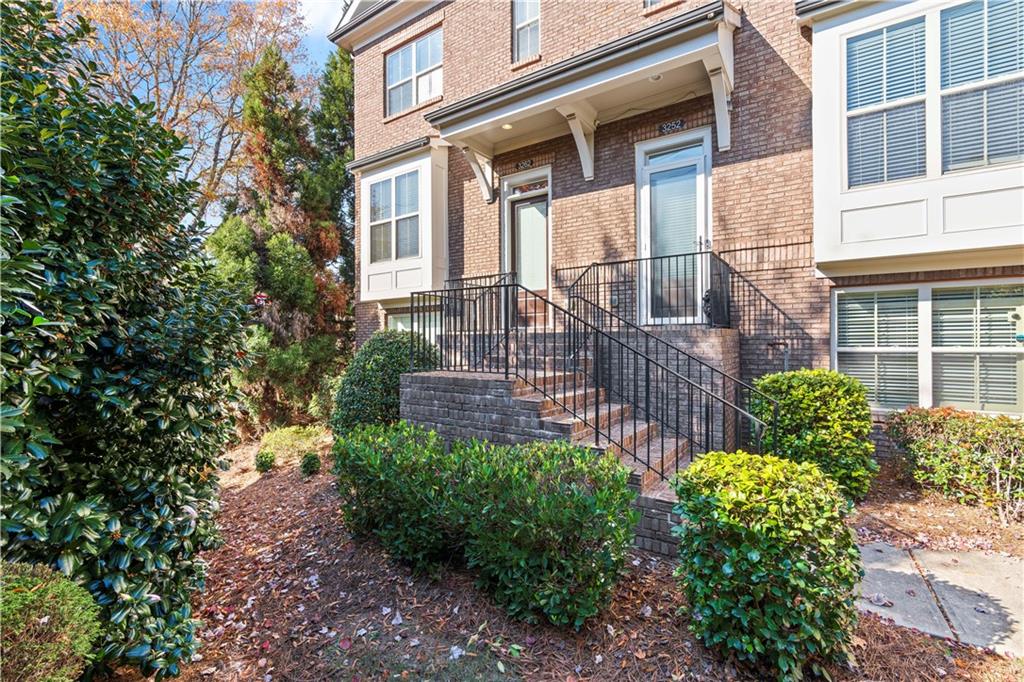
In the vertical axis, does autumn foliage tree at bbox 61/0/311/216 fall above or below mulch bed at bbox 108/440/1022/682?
above

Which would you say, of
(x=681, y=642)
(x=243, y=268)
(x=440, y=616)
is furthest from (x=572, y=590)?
(x=243, y=268)

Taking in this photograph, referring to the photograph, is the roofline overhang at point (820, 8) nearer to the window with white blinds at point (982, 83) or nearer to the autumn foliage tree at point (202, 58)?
the window with white blinds at point (982, 83)

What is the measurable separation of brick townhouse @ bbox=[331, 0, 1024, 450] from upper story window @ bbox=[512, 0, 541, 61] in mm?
48

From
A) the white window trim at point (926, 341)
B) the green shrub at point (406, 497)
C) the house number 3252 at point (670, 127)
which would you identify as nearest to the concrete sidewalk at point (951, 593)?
the white window trim at point (926, 341)

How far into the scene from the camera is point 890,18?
18.6ft

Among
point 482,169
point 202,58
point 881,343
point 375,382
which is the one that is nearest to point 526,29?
point 482,169

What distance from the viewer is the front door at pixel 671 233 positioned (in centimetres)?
723

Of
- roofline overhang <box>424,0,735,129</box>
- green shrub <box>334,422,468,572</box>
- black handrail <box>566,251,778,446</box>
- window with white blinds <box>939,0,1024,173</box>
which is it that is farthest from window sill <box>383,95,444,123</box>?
green shrub <box>334,422,468,572</box>

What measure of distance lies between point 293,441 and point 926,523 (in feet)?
30.2

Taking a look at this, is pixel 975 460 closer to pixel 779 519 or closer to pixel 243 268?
pixel 779 519

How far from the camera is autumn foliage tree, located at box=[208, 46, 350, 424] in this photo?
35.2ft

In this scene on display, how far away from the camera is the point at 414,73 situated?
35.7ft

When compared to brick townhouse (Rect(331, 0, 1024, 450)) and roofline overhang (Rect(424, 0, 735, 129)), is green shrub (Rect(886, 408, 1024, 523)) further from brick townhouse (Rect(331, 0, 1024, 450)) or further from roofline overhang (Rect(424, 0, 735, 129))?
roofline overhang (Rect(424, 0, 735, 129))

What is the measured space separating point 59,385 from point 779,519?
3.64 metres
